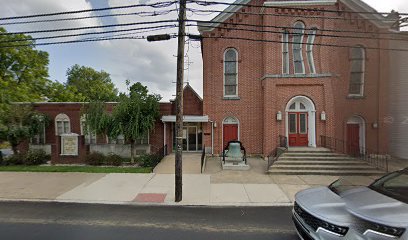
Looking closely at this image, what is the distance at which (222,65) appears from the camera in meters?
16.2

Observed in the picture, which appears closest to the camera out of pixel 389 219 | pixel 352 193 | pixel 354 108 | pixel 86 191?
pixel 389 219

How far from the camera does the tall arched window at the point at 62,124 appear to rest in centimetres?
1747

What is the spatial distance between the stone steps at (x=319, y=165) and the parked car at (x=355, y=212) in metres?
7.10

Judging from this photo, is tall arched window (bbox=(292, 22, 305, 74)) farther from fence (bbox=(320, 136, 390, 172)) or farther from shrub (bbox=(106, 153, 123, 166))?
shrub (bbox=(106, 153, 123, 166))

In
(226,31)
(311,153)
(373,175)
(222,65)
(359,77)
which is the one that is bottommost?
(373,175)

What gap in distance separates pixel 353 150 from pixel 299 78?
6015 millimetres

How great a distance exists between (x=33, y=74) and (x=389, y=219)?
1211 inches

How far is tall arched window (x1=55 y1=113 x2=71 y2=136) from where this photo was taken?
1747cm

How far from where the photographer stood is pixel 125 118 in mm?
14195

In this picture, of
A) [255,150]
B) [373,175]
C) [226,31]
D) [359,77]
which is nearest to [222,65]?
[226,31]

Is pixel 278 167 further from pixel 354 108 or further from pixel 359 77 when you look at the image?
pixel 359 77

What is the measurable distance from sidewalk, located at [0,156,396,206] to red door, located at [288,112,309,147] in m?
4.26

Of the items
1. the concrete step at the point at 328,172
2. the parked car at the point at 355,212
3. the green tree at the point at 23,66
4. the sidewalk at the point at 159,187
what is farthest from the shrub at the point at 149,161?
the green tree at the point at 23,66

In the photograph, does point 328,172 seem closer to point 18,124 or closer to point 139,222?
point 139,222
